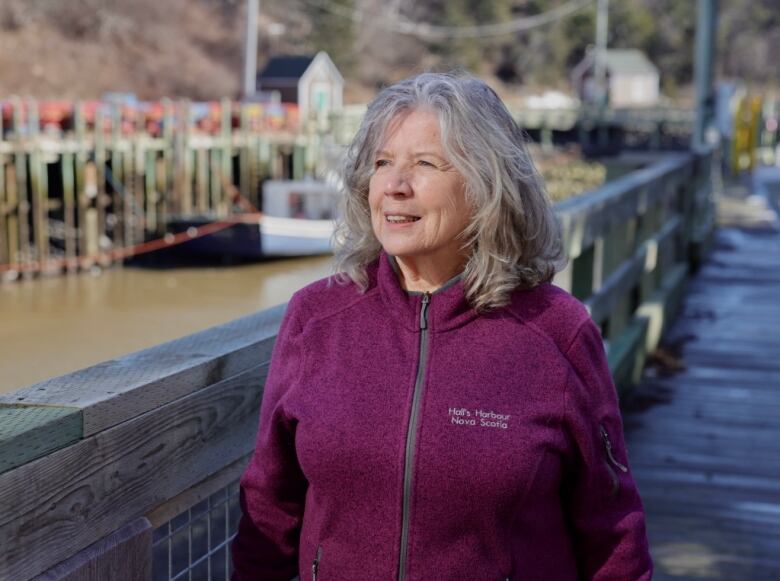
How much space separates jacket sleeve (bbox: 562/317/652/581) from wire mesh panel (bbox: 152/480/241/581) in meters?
0.73

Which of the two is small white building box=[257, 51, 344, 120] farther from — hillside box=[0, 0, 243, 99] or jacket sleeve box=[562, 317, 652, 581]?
jacket sleeve box=[562, 317, 652, 581]

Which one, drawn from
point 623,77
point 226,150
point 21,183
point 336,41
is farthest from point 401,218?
point 623,77

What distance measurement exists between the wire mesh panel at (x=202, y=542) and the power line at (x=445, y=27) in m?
56.9

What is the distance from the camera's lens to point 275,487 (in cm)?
216

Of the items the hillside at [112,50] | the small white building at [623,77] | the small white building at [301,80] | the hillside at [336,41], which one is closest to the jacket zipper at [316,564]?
the hillside at [336,41]

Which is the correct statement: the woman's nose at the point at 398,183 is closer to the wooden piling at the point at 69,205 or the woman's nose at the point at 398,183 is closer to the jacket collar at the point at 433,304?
the jacket collar at the point at 433,304

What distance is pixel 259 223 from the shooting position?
27578mm

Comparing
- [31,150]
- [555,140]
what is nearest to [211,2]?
[555,140]

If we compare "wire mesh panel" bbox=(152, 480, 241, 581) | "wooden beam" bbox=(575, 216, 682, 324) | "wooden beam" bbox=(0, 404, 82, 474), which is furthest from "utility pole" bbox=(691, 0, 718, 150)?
"wooden beam" bbox=(0, 404, 82, 474)

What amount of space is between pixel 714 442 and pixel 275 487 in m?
3.97

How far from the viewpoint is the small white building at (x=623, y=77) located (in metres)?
77.4

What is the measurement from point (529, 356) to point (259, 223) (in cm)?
2576

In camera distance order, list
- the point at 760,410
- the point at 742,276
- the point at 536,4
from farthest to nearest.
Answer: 1. the point at 536,4
2. the point at 742,276
3. the point at 760,410

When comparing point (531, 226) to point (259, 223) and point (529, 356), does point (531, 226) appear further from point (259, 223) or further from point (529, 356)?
point (259, 223)
